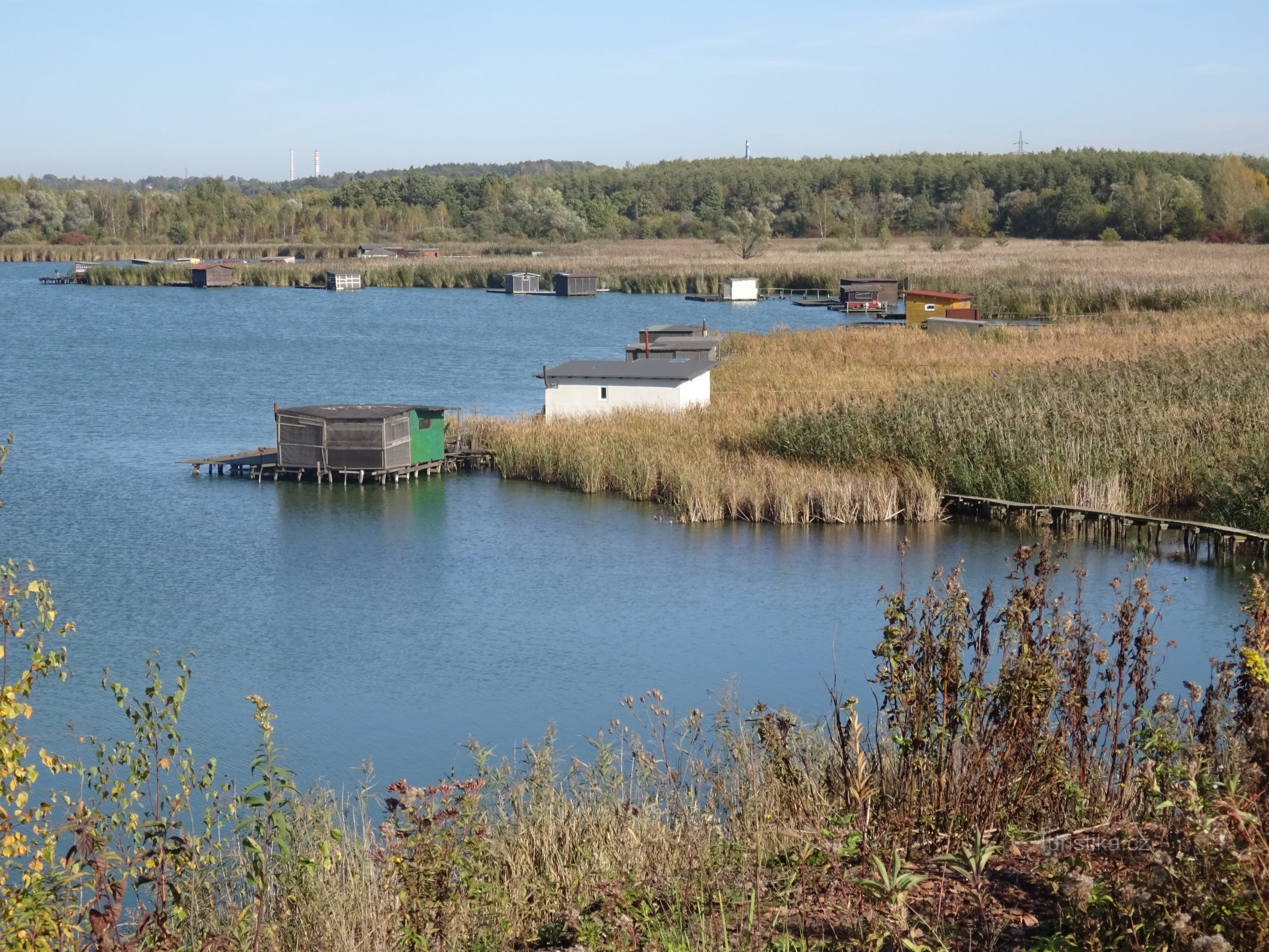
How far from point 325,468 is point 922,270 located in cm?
5782

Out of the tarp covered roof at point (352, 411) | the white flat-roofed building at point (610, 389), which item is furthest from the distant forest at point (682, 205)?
the tarp covered roof at point (352, 411)

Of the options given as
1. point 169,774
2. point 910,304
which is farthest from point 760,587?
point 910,304

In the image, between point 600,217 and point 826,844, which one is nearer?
point 826,844

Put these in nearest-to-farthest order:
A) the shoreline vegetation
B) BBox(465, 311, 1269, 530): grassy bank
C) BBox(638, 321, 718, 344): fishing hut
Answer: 1. the shoreline vegetation
2. BBox(465, 311, 1269, 530): grassy bank
3. BBox(638, 321, 718, 344): fishing hut

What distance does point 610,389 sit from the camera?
105 feet

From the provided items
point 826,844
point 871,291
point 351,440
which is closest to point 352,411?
point 351,440

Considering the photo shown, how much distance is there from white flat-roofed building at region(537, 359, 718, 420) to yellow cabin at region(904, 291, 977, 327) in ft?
80.8

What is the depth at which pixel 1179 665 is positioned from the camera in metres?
16.3

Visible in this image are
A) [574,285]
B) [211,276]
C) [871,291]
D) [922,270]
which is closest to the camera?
[871,291]

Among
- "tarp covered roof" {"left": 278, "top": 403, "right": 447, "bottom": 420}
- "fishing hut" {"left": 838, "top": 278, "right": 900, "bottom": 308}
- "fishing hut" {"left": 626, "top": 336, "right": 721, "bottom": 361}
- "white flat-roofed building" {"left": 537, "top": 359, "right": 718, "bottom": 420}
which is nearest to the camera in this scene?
"tarp covered roof" {"left": 278, "top": 403, "right": 447, "bottom": 420}

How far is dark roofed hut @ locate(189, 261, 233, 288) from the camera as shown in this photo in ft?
310

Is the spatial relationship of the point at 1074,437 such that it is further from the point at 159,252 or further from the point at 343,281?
the point at 159,252

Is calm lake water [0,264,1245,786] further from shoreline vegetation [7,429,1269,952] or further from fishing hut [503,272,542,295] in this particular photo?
fishing hut [503,272,542,295]

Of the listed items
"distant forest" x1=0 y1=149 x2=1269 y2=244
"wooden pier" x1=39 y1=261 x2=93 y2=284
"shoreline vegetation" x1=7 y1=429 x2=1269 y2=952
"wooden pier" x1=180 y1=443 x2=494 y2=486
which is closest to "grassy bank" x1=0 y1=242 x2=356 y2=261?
"distant forest" x1=0 y1=149 x2=1269 y2=244
